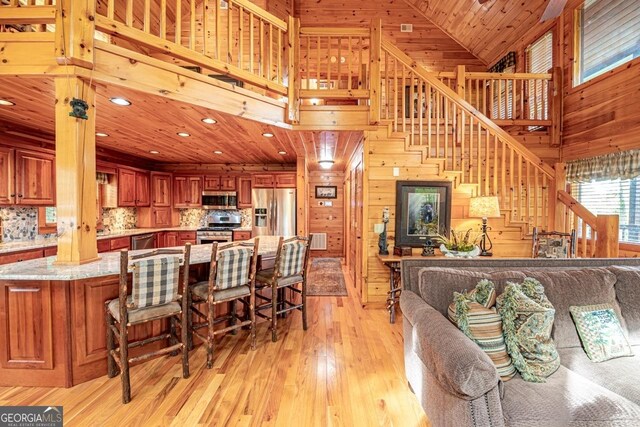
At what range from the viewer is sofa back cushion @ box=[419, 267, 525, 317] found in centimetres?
180

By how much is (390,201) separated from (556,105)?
10.7 feet

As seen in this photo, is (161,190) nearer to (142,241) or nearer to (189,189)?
(189,189)

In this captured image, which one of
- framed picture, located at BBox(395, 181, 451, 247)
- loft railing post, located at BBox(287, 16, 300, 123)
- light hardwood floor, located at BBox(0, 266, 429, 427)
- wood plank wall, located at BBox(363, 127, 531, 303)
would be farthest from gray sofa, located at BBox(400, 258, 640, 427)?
loft railing post, located at BBox(287, 16, 300, 123)

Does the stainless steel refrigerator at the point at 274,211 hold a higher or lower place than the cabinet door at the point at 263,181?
lower

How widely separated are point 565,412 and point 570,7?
565 centimetres

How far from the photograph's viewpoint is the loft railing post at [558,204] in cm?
361

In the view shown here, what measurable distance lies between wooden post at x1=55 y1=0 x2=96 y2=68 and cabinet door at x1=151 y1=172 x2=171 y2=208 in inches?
167

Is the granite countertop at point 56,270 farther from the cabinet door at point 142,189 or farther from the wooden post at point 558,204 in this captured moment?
the wooden post at point 558,204

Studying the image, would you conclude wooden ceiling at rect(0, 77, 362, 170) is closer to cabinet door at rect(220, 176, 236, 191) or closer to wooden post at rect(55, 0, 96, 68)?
wooden post at rect(55, 0, 96, 68)

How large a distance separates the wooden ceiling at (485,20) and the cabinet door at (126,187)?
672cm

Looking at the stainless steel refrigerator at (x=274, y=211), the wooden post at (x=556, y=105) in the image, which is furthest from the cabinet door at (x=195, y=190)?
the wooden post at (x=556, y=105)

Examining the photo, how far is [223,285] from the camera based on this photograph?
2510 millimetres

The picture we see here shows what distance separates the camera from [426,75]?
12.5ft

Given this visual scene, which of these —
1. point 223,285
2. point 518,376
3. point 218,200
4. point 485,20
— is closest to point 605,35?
point 485,20
